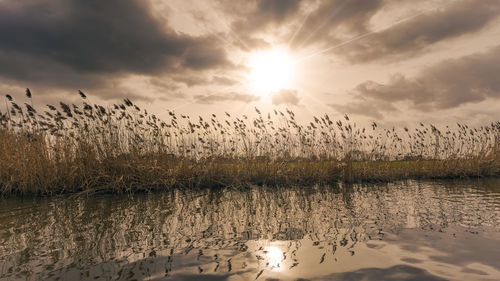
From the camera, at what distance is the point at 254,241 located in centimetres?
374

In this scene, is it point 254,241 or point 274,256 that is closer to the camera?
point 274,256

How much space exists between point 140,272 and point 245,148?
332 inches

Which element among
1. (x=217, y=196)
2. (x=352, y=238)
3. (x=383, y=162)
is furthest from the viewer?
(x=383, y=162)

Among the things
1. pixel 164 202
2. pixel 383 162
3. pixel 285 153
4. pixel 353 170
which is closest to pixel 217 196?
pixel 164 202

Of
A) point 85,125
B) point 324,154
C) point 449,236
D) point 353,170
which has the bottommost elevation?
point 449,236

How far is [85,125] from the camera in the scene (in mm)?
9484

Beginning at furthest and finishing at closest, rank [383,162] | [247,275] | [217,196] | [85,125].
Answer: [383,162] < [85,125] < [217,196] < [247,275]

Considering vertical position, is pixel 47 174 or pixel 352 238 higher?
pixel 47 174

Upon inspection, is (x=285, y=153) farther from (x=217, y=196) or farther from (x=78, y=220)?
(x=78, y=220)

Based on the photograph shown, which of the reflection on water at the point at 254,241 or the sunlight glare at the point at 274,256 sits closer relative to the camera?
the reflection on water at the point at 254,241

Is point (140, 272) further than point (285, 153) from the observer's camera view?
No

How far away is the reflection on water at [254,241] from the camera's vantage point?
2826 mm

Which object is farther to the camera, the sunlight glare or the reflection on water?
the sunlight glare

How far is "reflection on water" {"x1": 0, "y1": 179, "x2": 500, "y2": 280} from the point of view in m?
2.83
